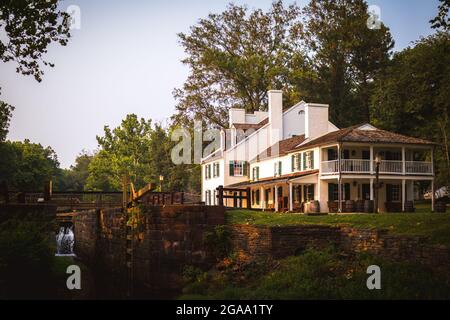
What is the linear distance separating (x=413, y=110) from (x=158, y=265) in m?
31.7

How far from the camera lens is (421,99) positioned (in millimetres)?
46344

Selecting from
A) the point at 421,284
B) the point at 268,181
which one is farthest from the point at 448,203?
the point at 421,284

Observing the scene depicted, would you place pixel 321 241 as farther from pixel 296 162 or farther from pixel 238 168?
pixel 238 168

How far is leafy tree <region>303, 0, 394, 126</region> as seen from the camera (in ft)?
187

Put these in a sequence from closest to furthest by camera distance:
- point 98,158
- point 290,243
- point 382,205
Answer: point 290,243, point 382,205, point 98,158

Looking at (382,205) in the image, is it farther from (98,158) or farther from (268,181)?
(98,158)

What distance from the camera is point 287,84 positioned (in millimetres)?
56719

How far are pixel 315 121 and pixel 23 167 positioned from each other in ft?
139

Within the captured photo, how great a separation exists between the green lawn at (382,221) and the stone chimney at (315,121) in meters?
19.2

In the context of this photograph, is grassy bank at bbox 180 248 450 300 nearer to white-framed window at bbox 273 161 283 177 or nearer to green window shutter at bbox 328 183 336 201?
green window shutter at bbox 328 183 336 201

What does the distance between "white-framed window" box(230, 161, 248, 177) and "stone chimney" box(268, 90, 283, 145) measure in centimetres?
323

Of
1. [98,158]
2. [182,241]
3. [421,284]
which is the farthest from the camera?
[98,158]

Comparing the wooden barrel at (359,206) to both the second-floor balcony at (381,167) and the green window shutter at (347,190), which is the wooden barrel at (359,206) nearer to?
the second-floor balcony at (381,167)

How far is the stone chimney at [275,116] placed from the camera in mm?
46875
